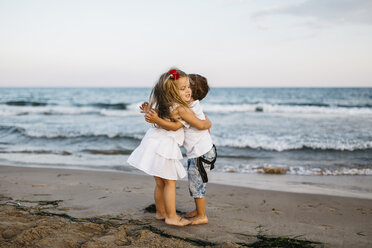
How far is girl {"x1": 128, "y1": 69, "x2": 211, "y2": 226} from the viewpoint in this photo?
8.92ft

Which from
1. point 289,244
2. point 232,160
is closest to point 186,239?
point 289,244

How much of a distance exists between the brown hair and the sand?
130 cm

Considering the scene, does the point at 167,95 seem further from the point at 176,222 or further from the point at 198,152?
the point at 176,222

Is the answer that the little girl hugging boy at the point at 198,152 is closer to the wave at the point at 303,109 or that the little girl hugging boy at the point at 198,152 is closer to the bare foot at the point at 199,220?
the bare foot at the point at 199,220

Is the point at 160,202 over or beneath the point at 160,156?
beneath

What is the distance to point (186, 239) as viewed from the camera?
8.02 feet

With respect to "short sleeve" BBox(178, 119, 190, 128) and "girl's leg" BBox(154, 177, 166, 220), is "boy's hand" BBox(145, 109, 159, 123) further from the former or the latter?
"girl's leg" BBox(154, 177, 166, 220)

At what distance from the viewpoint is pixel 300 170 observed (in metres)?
5.73

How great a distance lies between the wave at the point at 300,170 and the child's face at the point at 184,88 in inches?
129

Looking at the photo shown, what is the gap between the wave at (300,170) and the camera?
5469 millimetres

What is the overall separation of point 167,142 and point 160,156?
0.15 m

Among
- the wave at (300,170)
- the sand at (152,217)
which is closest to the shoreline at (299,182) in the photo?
the wave at (300,170)

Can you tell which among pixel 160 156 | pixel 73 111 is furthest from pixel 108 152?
pixel 73 111

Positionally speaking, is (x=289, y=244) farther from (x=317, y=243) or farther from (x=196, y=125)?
(x=196, y=125)
